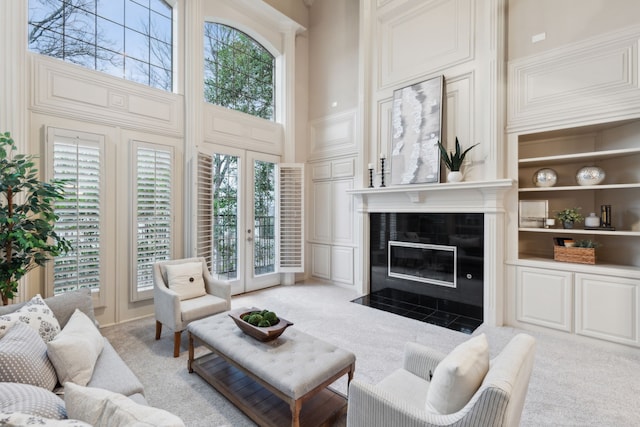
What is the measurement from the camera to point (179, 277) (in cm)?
329

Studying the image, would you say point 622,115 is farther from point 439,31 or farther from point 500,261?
point 439,31

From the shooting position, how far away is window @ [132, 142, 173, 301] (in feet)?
12.4

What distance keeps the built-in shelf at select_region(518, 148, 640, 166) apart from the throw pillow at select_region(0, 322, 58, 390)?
454 centimetres

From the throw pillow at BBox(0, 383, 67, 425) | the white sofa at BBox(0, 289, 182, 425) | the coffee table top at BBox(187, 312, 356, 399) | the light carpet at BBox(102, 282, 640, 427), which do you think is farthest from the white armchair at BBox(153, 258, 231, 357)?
the throw pillow at BBox(0, 383, 67, 425)

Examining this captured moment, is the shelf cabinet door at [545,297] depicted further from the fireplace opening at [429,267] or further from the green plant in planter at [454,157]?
the green plant in planter at [454,157]

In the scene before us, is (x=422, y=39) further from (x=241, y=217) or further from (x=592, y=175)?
(x=241, y=217)

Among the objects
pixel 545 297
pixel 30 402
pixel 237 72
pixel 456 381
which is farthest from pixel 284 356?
pixel 237 72

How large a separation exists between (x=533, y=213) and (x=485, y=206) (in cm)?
64

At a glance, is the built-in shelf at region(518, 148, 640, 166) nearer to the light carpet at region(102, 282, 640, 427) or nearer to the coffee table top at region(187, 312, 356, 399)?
the light carpet at region(102, 282, 640, 427)

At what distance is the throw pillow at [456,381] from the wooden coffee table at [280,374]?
2.38ft

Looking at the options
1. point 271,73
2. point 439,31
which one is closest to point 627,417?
point 439,31

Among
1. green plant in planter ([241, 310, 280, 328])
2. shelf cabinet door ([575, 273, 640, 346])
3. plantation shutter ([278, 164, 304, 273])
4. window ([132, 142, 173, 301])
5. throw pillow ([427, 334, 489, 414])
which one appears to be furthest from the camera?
plantation shutter ([278, 164, 304, 273])

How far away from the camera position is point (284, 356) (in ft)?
6.55

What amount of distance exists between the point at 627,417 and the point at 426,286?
2397 mm
